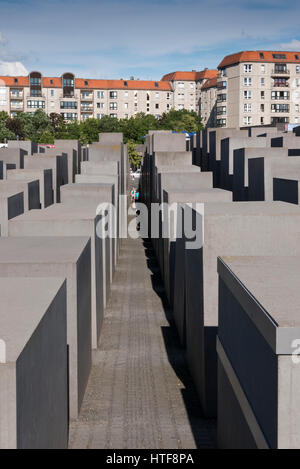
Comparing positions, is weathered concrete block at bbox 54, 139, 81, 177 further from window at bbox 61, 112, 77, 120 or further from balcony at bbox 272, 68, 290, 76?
window at bbox 61, 112, 77, 120

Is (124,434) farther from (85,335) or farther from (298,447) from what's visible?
Answer: (298,447)

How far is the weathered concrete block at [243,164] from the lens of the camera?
2759 centimetres

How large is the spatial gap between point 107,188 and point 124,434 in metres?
14.7

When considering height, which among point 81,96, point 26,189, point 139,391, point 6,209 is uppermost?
point 81,96

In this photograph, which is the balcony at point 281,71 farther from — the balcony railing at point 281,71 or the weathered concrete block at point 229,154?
the weathered concrete block at point 229,154

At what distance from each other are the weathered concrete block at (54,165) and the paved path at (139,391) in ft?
48.8

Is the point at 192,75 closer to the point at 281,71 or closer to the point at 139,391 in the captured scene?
the point at 281,71

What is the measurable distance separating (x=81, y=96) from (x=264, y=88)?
44.2 meters

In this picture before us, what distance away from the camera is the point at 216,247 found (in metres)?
12.8

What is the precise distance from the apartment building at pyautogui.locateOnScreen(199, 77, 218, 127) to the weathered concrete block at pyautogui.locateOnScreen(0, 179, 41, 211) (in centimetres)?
9687

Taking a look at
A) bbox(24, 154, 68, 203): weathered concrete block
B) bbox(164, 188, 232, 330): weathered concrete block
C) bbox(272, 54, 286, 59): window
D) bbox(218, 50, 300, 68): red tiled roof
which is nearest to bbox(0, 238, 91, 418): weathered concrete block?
bbox(164, 188, 232, 330): weathered concrete block

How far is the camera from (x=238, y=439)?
28.8 ft

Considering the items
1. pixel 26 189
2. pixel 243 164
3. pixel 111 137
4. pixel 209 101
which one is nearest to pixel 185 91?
pixel 209 101

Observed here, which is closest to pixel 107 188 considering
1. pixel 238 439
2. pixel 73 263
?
pixel 73 263
